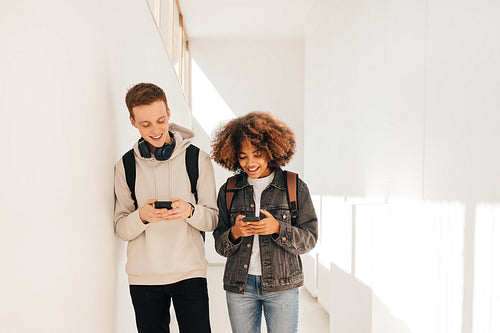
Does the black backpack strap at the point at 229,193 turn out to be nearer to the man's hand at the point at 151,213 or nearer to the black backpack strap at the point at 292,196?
the black backpack strap at the point at 292,196

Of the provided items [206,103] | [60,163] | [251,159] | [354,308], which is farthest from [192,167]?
[206,103]

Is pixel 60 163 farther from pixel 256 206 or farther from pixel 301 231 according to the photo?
pixel 301 231

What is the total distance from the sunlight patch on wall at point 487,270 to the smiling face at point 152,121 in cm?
142

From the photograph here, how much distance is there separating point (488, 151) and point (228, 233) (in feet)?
3.87

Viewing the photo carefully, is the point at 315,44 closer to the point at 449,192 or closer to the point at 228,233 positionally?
the point at 449,192

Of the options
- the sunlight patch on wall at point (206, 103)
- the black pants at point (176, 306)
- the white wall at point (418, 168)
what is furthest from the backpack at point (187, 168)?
the sunlight patch on wall at point (206, 103)

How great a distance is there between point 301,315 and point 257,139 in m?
3.55

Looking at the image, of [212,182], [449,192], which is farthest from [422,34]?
[212,182]

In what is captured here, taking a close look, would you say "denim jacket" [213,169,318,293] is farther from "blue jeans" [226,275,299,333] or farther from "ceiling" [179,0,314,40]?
"ceiling" [179,0,314,40]

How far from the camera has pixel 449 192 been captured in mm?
2242

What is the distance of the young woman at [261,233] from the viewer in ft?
6.23

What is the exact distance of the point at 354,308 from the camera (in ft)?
10.8

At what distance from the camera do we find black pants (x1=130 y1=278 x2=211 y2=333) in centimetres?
188

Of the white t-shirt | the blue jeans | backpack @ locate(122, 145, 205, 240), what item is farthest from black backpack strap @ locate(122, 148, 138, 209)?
the blue jeans
